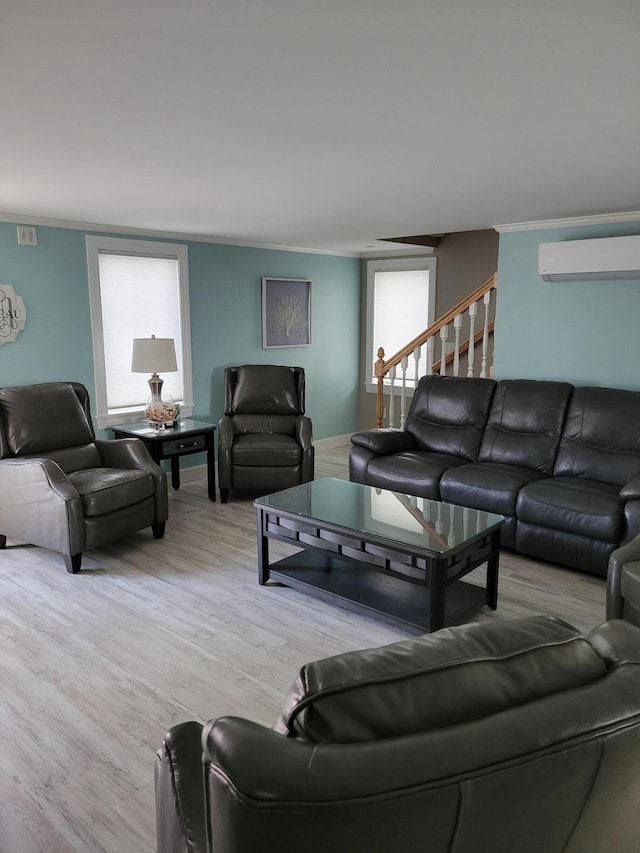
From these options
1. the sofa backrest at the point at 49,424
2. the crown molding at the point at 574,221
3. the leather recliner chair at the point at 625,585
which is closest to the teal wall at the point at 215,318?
the sofa backrest at the point at 49,424

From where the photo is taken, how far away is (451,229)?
5254 mm

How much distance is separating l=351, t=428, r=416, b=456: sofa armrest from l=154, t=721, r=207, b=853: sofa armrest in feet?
11.3

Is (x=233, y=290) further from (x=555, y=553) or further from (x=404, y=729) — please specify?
(x=404, y=729)

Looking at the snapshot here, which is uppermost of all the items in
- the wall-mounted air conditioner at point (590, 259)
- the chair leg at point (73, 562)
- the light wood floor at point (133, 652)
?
the wall-mounted air conditioner at point (590, 259)

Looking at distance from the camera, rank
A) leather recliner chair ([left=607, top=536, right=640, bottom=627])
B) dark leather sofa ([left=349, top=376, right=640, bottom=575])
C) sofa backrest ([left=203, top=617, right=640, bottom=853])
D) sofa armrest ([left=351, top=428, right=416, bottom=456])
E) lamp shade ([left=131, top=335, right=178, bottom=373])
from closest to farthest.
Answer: sofa backrest ([left=203, top=617, right=640, bottom=853]) → leather recliner chair ([left=607, top=536, right=640, bottom=627]) → dark leather sofa ([left=349, top=376, right=640, bottom=575]) → sofa armrest ([left=351, top=428, right=416, bottom=456]) → lamp shade ([left=131, top=335, right=178, bottom=373])

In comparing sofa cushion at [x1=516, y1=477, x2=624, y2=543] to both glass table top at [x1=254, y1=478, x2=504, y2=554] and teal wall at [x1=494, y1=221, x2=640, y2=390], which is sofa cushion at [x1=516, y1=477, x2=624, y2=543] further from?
teal wall at [x1=494, y1=221, x2=640, y2=390]

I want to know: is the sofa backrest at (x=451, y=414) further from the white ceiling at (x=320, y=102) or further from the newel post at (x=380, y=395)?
the white ceiling at (x=320, y=102)

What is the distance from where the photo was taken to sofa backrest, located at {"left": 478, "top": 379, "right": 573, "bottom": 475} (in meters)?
4.47

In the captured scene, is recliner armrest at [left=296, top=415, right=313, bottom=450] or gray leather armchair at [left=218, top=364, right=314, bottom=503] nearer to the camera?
gray leather armchair at [left=218, top=364, right=314, bottom=503]

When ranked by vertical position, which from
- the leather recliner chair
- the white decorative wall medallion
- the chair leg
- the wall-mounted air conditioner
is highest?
the wall-mounted air conditioner

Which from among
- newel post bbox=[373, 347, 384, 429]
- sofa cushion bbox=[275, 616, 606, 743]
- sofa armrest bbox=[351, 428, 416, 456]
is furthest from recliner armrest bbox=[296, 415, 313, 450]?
sofa cushion bbox=[275, 616, 606, 743]

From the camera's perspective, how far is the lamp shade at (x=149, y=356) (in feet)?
16.2

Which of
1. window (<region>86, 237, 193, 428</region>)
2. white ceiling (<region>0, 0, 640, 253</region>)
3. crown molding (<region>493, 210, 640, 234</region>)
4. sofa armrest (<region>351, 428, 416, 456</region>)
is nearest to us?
white ceiling (<region>0, 0, 640, 253</region>)

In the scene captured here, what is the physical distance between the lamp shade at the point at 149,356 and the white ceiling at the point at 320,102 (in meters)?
1.24
